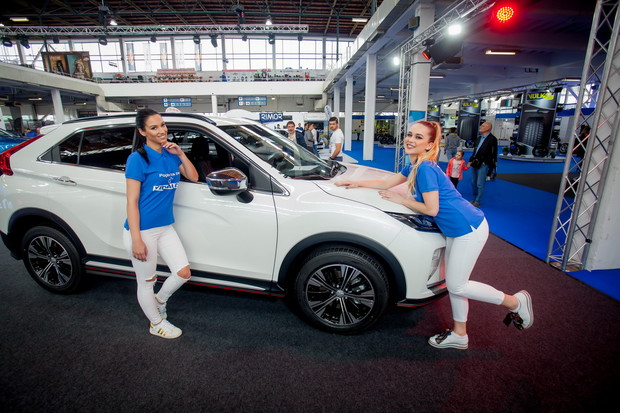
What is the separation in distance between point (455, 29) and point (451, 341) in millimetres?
6755

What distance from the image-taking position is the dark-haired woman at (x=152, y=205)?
78.6 inches

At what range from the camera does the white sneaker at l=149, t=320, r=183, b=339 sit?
7.99 feet

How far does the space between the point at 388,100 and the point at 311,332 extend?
127ft

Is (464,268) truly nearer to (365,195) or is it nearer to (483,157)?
(365,195)

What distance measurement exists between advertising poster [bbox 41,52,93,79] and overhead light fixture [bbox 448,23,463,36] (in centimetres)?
2928

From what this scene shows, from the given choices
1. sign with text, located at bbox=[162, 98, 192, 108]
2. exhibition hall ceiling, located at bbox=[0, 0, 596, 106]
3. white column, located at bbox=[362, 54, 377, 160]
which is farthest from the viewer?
sign with text, located at bbox=[162, 98, 192, 108]

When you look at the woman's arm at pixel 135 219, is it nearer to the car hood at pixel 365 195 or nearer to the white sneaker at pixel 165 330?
the white sneaker at pixel 165 330

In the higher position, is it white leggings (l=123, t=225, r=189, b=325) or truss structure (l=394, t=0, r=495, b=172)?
truss structure (l=394, t=0, r=495, b=172)

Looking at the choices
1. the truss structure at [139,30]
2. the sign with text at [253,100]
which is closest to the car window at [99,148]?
the truss structure at [139,30]

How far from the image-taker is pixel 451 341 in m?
2.33

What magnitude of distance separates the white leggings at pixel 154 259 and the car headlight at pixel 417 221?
1.56 m

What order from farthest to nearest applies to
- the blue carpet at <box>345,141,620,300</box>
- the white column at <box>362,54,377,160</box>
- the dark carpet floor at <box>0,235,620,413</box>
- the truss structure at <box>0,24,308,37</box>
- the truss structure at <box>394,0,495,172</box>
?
the truss structure at <box>0,24,308,37</box> < the white column at <box>362,54,377,160</box> < the truss structure at <box>394,0,495,172</box> < the blue carpet at <box>345,141,620,300</box> < the dark carpet floor at <box>0,235,620,413</box>

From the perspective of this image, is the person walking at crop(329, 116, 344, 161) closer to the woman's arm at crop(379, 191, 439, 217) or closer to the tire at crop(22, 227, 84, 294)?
the woman's arm at crop(379, 191, 439, 217)

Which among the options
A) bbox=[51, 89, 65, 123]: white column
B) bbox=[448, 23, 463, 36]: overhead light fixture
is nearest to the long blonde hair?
bbox=[448, 23, 463, 36]: overhead light fixture
